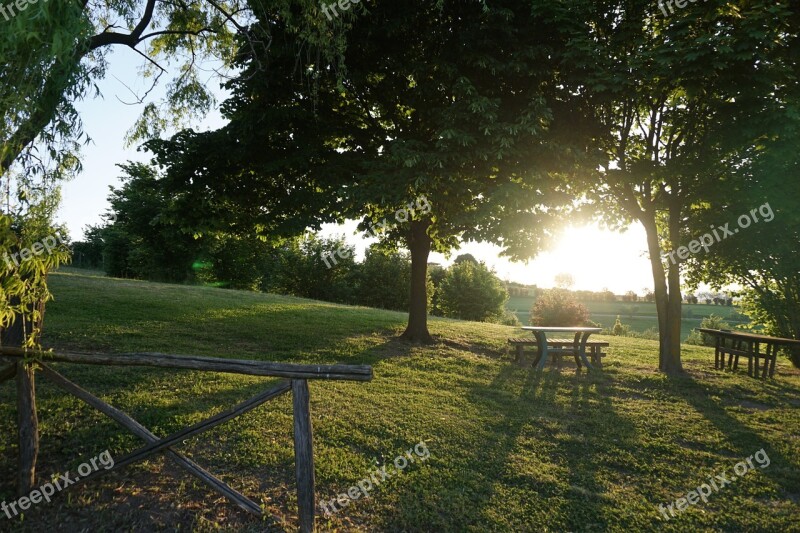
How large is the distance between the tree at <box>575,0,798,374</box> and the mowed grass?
15.9 ft

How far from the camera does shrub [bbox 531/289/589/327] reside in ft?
76.4

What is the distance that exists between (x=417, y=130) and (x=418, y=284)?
5046mm

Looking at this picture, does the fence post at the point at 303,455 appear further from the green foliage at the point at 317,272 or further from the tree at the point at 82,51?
the green foliage at the point at 317,272

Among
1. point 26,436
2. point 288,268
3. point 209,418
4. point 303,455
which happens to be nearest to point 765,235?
point 303,455

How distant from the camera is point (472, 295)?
3894 centimetres

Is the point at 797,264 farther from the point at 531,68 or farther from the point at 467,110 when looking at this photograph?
the point at 467,110

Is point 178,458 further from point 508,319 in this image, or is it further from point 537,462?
point 508,319

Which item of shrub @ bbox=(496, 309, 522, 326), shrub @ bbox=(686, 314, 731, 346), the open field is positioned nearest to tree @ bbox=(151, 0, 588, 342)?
shrub @ bbox=(686, 314, 731, 346)

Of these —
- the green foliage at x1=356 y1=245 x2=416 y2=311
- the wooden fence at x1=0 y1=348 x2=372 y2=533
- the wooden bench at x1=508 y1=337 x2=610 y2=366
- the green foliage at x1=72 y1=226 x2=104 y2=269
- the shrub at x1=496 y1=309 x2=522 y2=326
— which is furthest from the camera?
the green foliage at x1=72 y1=226 x2=104 y2=269

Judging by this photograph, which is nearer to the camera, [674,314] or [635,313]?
[674,314]

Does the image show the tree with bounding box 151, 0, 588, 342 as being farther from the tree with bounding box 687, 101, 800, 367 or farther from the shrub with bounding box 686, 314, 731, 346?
the shrub with bounding box 686, 314, 731, 346

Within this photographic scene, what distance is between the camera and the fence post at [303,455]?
432 centimetres

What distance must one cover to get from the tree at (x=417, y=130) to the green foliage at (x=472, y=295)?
1079 inches

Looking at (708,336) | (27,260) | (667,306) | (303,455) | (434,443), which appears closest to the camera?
(27,260)
